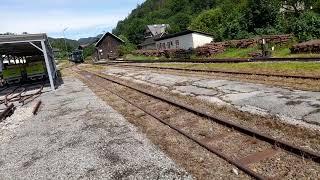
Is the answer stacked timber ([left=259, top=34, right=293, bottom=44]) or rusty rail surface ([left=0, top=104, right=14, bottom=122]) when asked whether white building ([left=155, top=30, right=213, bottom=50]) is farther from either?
rusty rail surface ([left=0, top=104, right=14, bottom=122])

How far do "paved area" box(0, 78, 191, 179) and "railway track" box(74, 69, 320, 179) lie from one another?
105 centimetres

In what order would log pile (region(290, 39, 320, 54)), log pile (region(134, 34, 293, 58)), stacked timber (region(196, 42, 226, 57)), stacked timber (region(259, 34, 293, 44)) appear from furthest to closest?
stacked timber (region(196, 42, 226, 57)), log pile (region(134, 34, 293, 58)), stacked timber (region(259, 34, 293, 44)), log pile (region(290, 39, 320, 54))

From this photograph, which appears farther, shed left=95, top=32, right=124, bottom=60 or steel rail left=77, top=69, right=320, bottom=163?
shed left=95, top=32, right=124, bottom=60

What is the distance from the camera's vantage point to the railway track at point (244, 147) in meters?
5.81

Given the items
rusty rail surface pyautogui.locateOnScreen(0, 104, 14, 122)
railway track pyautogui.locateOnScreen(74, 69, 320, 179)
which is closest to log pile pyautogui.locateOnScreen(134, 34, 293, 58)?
rusty rail surface pyautogui.locateOnScreen(0, 104, 14, 122)

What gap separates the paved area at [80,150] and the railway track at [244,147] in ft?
3.44

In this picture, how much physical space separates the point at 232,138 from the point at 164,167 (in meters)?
1.89

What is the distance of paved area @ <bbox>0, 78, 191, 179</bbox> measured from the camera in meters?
6.77

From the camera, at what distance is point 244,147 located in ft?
23.0

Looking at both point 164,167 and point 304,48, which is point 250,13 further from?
point 164,167

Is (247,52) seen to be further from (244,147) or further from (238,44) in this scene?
(244,147)

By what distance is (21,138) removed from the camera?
10.2m

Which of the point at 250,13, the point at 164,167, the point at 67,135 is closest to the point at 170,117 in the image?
the point at 67,135

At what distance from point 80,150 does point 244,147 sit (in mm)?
3827
